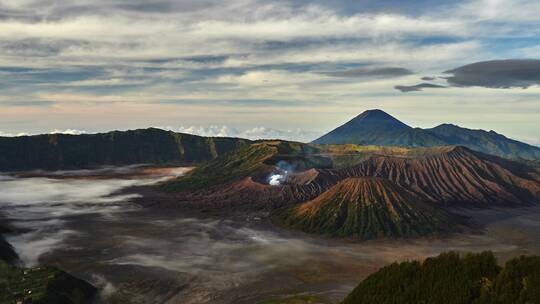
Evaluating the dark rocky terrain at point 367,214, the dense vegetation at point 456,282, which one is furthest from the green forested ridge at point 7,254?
the dark rocky terrain at point 367,214

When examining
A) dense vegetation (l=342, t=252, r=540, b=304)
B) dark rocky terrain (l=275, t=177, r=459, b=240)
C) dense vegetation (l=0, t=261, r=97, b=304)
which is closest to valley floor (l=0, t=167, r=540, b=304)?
dense vegetation (l=0, t=261, r=97, b=304)

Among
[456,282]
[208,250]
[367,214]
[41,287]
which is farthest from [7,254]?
[367,214]

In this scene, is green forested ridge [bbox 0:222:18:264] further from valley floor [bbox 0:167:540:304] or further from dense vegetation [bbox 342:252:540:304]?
dense vegetation [bbox 342:252:540:304]

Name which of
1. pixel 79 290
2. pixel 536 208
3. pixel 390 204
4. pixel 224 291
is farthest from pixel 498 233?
pixel 79 290

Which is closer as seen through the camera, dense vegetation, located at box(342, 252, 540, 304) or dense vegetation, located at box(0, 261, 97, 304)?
dense vegetation, located at box(342, 252, 540, 304)

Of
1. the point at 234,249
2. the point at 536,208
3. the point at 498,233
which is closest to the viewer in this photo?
the point at 234,249

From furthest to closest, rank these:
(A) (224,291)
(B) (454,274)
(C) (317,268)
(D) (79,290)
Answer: (C) (317,268), (A) (224,291), (D) (79,290), (B) (454,274)

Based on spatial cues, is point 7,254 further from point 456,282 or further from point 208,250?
point 456,282

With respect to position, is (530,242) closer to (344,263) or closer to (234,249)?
(344,263)
